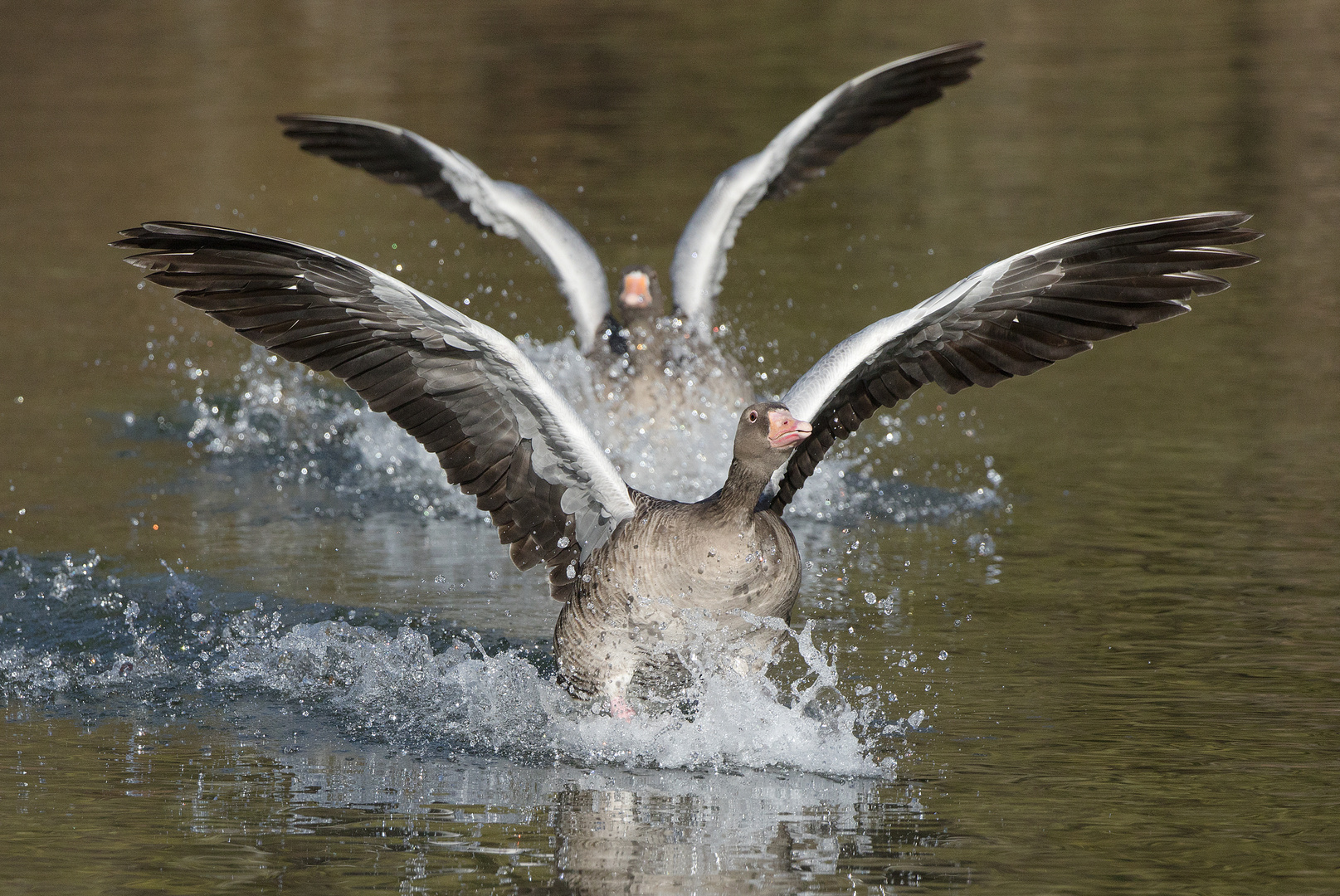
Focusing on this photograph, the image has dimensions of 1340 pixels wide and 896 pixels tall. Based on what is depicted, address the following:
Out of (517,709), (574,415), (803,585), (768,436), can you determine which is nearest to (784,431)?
(768,436)

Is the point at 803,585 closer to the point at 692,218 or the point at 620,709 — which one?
the point at 620,709

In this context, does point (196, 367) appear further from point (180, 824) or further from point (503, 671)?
point (180, 824)

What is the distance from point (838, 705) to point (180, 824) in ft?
7.50

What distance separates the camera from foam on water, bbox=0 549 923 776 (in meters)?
5.95

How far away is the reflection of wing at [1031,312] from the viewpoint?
617 centimetres

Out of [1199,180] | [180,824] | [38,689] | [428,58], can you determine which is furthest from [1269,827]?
[428,58]

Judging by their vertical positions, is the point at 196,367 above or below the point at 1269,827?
above

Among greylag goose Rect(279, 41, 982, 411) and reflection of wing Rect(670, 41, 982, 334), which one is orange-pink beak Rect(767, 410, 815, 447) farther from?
reflection of wing Rect(670, 41, 982, 334)

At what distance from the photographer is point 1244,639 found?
268 inches

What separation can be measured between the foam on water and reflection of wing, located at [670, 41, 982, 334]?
361 cm

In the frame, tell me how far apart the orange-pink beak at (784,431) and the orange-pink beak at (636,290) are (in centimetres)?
426

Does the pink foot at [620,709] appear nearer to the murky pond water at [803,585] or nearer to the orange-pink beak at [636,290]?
the murky pond water at [803,585]

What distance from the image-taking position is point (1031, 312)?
21.3 feet

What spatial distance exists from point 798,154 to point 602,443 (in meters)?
2.10
